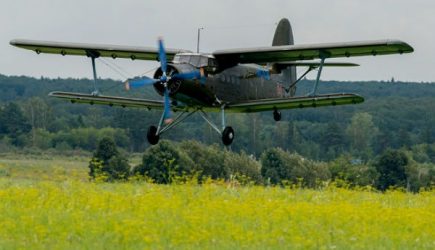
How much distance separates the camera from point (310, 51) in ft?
120

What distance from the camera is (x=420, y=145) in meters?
147

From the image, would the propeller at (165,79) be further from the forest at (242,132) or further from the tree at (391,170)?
the forest at (242,132)

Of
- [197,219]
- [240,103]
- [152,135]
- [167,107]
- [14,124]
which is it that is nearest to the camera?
[197,219]

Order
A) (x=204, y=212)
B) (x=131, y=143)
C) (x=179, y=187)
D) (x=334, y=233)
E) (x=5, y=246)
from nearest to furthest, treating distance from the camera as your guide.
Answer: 1. (x=5, y=246)
2. (x=334, y=233)
3. (x=204, y=212)
4. (x=179, y=187)
5. (x=131, y=143)

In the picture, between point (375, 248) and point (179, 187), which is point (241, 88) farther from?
point (375, 248)

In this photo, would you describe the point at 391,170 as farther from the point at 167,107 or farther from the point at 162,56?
the point at 167,107

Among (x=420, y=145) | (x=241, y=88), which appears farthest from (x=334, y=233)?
(x=420, y=145)

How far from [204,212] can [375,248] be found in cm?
406

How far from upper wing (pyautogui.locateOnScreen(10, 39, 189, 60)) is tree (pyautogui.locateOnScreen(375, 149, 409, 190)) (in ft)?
161

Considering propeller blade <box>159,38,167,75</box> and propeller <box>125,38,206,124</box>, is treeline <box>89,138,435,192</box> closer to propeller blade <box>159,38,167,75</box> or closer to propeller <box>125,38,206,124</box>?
propeller blade <box>159,38,167,75</box>

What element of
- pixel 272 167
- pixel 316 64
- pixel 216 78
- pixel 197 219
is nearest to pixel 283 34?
pixel 316 64

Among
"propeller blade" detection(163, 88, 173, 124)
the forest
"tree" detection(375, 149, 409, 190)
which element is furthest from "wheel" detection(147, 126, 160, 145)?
the forest

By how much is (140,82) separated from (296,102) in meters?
5.41

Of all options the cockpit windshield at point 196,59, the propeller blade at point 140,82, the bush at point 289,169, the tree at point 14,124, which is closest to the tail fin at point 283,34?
the cockpit windshield at point 196,59
